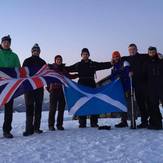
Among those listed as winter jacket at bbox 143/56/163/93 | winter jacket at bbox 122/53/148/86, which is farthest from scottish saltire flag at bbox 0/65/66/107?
winter jacket at bbox 143/56/163/93

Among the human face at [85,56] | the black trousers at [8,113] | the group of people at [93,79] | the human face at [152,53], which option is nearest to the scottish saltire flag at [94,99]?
the group of people at [93,79]

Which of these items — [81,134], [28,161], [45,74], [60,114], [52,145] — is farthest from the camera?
[60,114]

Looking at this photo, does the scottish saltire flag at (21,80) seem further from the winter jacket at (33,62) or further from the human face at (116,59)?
the human face at (116,59)

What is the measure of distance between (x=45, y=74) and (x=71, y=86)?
721 mm

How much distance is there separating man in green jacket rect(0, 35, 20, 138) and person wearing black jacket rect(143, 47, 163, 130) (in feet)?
10.7

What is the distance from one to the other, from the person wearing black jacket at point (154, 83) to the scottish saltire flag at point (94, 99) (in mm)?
712

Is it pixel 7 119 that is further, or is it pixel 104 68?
pixel 104 68

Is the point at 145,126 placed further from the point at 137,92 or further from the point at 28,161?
the point at 28,161

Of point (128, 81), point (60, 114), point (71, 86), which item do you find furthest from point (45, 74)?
point (128, 81)

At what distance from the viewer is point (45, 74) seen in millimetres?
8398

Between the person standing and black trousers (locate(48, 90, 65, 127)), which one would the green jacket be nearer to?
the person standing

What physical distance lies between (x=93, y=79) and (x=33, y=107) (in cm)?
186

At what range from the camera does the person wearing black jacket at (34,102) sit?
8.16 metres

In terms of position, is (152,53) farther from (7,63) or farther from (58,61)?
(7,63)
